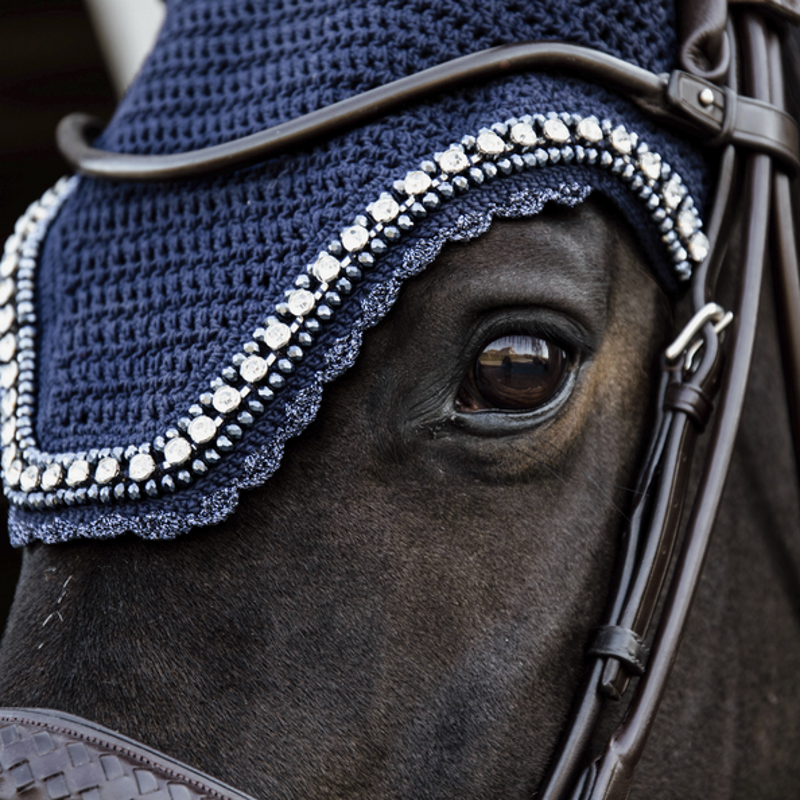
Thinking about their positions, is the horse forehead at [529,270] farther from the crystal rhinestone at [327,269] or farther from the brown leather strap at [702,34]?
the brown leather strap at [702,34]

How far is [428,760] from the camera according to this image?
96cm

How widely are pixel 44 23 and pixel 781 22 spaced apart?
2263 millimetres

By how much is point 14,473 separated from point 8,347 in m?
0.17

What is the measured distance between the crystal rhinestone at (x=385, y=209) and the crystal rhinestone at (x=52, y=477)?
43cm

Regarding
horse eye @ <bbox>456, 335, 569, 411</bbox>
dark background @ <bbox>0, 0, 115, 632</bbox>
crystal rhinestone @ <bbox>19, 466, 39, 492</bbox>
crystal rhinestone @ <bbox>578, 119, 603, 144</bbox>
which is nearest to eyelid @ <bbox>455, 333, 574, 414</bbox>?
horse eye @ <bbox>456, 335, 569, 411</bbox>

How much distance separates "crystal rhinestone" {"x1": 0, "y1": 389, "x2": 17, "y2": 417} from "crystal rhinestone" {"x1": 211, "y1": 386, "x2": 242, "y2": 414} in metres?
0.30

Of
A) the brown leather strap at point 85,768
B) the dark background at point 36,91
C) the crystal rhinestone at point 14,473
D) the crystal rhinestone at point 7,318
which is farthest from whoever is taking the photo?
the dark background at point 36,91

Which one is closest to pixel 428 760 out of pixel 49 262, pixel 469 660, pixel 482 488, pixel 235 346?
pixel 469 660

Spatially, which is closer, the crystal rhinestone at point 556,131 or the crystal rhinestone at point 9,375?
the crystal rhinestone at point 556,131

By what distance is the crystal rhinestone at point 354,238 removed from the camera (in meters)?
0.95

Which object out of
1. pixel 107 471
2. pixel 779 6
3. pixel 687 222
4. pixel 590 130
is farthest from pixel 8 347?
pixel 779 6

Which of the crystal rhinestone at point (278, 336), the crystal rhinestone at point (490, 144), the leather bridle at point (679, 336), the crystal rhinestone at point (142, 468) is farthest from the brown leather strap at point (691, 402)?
the crystal rhinestone at point (142, 468)

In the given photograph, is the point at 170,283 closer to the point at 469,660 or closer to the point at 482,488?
the point at 482,488

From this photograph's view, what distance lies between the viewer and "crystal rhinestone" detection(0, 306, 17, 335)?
115 centimetres
